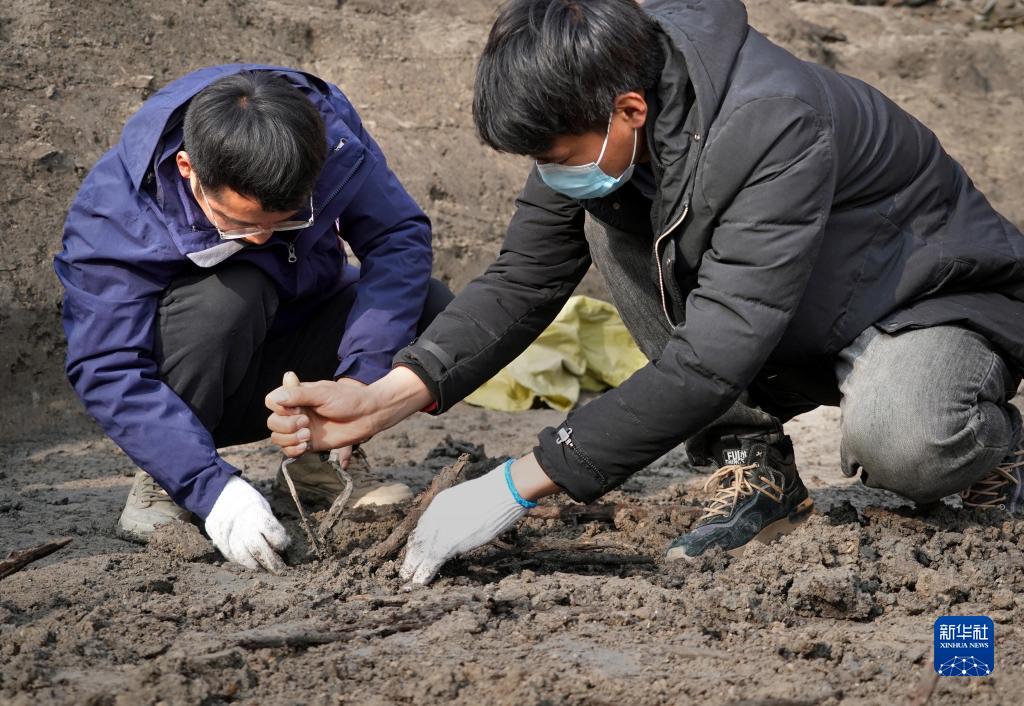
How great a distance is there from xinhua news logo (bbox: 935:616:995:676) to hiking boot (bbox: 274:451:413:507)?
Answer: 1549 millimetres

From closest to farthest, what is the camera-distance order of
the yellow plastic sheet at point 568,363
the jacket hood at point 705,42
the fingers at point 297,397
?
the jacket hood at point 705,42 < the fingers at point 297,397 < the yellow plastic sheet at point 568,363

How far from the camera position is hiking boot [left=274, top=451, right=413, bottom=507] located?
3.28 meters

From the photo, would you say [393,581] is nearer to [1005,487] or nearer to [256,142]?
[256,142]

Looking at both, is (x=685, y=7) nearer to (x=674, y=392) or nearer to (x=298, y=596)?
(x=674, y=392)

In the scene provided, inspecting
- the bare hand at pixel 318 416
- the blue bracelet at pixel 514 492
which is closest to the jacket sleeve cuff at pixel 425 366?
the bare hand at pixel 318 416

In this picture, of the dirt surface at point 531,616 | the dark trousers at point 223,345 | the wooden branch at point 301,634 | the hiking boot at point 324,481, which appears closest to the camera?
the dirt surface at point 531,616

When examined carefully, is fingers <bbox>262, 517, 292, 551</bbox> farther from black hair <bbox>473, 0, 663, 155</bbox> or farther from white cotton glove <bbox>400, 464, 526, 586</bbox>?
black hair <bbox>473, 0, 663, 155</bbox>

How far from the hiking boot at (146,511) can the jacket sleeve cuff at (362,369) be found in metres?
0.58

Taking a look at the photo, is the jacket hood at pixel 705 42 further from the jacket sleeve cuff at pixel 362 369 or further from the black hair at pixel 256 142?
the jacket sleeve cuff at pixel 362 369

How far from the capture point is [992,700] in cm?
200

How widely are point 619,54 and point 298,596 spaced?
1.37 metres

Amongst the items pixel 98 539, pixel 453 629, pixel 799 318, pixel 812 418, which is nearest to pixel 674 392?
pixel 799 318

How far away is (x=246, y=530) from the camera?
2.69m

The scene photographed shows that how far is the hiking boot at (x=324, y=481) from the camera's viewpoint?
3.28 metres
